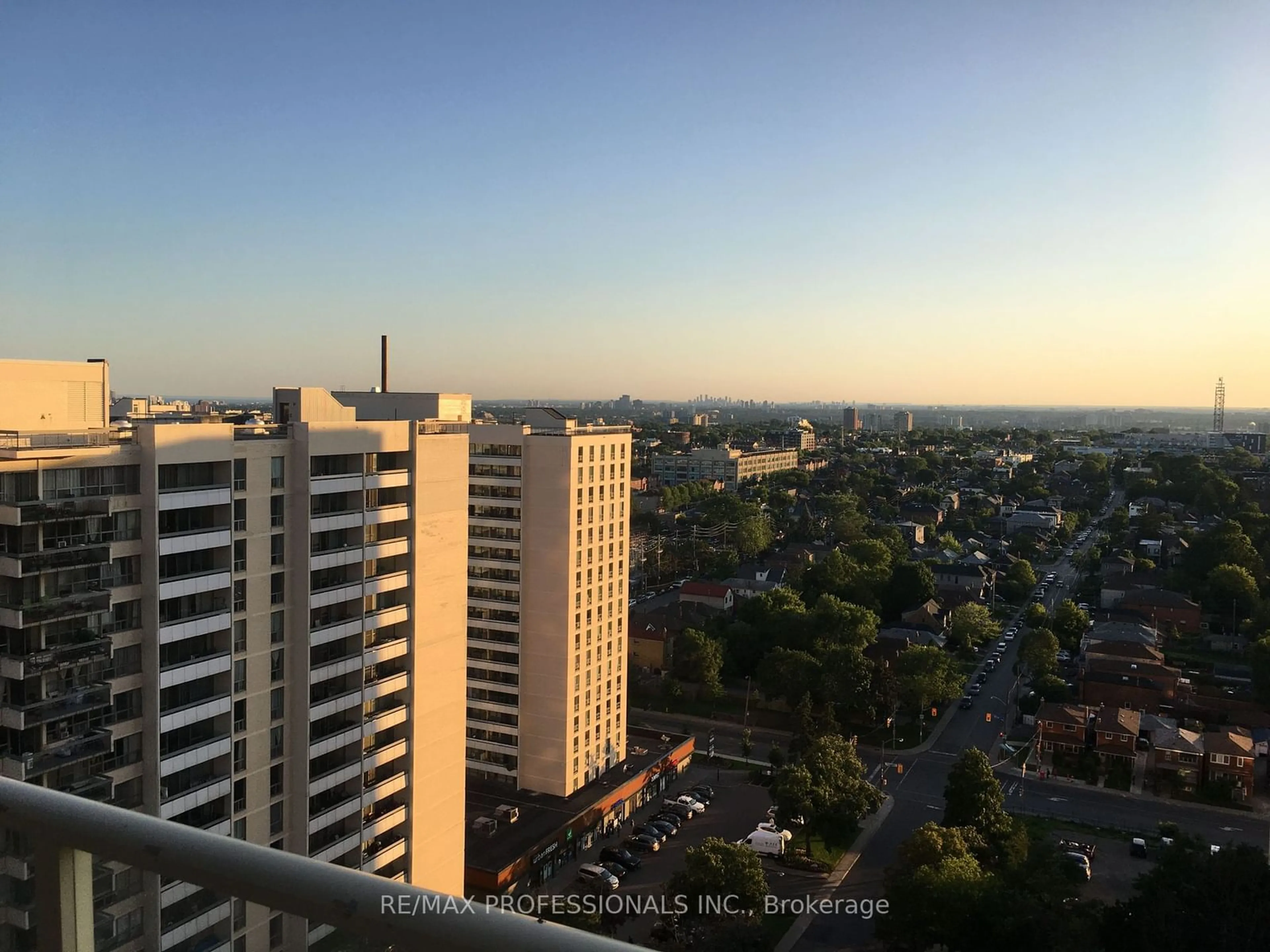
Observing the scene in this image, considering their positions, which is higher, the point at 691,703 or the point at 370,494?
the point at 370,494

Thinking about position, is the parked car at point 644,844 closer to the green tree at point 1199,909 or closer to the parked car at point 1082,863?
the parked car at point 1082,863

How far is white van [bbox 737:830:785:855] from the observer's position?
32.7 feet

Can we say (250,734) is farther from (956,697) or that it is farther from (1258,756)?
(1258,756)

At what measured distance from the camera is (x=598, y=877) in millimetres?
9594

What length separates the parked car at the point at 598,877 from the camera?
31.0ft

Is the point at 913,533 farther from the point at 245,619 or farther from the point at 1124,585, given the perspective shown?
the point at 245,619

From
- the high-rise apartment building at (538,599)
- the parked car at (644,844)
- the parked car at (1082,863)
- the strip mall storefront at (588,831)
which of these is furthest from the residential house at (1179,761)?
the high-rise apartment building at (538,599)

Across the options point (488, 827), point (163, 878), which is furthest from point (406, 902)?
point (488, 827)

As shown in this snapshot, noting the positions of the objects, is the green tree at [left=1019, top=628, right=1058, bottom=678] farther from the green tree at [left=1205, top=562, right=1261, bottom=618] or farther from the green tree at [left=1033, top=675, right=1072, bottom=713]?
the green tree at [left=1205, top=562, right=1261, bottom=618]

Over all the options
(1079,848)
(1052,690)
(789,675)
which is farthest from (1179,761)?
(789,675)

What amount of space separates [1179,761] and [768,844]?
615 centimetres

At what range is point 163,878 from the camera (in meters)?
0.68

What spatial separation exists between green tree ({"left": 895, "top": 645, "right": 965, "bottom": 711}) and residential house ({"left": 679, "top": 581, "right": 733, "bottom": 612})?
221 inches

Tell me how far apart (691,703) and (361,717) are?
9.38m
